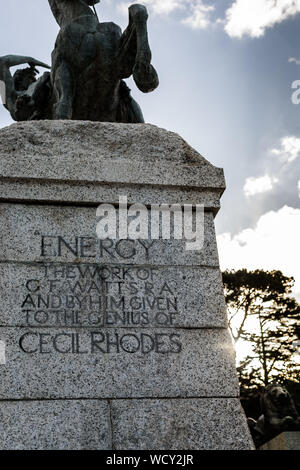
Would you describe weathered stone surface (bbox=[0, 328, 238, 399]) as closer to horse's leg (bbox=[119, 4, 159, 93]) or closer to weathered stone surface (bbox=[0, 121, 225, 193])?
weathered stone surface (bbox=[0, 121, 225, 193])

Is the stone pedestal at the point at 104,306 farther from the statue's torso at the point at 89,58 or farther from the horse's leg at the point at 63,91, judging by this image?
the statue's torso at the point at 89,58

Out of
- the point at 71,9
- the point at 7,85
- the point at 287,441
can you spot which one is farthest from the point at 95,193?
the point at 287,441

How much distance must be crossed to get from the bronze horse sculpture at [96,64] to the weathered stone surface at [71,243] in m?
1.70

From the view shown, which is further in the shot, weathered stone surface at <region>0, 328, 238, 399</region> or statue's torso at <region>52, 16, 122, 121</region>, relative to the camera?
statue's torso at <region>52, 16, 122, 121</region>

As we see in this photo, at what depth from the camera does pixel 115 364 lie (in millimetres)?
4176

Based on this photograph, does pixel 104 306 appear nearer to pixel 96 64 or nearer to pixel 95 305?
pixel 95 305

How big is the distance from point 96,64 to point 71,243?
2460 millimetres

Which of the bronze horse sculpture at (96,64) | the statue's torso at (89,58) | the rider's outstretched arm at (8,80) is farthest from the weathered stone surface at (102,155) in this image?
the rider's outstretched arm at (8,80)

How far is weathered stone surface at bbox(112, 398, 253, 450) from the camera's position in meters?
3.97

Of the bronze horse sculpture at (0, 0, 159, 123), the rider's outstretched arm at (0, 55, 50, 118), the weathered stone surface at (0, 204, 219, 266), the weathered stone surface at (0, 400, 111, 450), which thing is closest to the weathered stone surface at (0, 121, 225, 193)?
the weathered stone surface at (0, 204, 219, 266)

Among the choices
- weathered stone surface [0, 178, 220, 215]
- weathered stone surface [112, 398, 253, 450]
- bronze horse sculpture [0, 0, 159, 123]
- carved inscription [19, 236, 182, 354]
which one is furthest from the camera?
bronze horse sculpture [0, 0, 159, 123]

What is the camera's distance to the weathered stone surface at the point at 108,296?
425cm

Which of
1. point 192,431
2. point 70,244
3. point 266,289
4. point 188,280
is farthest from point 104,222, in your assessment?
point 266,289

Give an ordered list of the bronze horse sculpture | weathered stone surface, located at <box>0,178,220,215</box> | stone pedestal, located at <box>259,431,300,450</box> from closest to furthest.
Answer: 1. weathered stone surface, located at <box>0,178,220,215</box>
2. the bronze horse sculpture
3. stone pedestal, located at <box>259,431,300,450</box>
